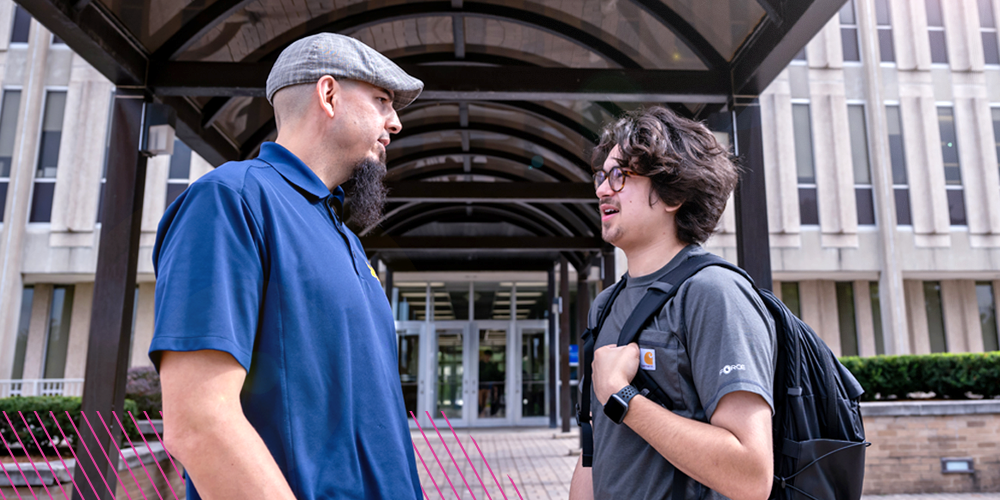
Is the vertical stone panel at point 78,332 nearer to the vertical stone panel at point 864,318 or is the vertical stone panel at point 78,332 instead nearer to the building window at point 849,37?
the vertical stone panel at point 864,318

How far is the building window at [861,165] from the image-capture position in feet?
57.1

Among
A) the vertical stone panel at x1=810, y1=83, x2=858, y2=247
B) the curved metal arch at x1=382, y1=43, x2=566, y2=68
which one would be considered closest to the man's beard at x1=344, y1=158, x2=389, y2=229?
the curved metal arch at x1=382, y1=43, x2=566, y2=68

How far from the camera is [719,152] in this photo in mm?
1915

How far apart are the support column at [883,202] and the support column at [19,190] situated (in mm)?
21247

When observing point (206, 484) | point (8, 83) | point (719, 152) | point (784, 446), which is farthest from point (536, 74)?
point (8, 83)

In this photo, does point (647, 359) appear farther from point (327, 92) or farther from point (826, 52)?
point (826, 52)

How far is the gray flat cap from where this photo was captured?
1.52 m

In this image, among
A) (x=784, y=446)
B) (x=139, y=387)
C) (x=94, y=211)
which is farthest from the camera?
(x=94, y=211)

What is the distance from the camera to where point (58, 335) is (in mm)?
16828

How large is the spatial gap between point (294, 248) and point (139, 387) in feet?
41.6

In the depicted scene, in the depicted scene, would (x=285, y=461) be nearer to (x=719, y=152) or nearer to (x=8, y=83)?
(x=719, y=152)

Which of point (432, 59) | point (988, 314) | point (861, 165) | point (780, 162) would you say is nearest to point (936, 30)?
point (861, 165)

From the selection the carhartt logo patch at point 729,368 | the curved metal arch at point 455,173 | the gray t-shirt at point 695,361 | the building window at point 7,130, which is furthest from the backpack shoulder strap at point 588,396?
the building window at point 7,130

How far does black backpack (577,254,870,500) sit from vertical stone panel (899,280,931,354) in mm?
18970
